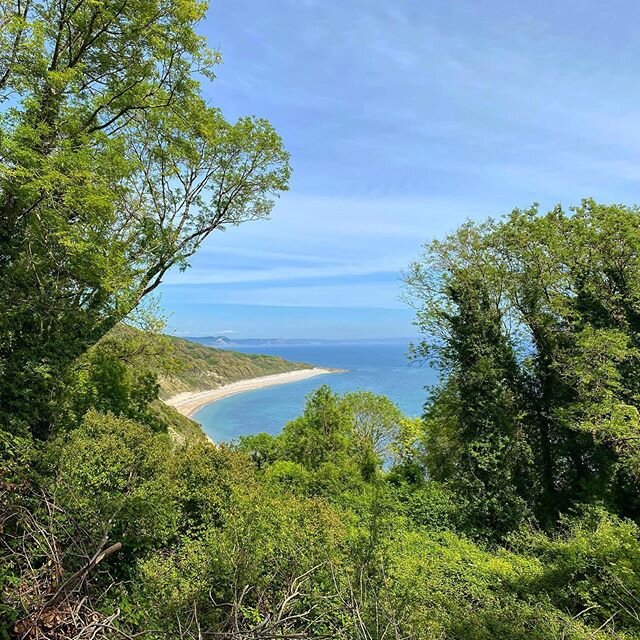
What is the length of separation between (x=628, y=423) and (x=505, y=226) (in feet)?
23.7

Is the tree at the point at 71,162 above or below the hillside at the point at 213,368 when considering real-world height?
above

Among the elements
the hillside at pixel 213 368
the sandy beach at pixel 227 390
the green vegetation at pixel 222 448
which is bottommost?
the sandy beach at pixel 227 390

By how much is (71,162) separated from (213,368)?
101890mm

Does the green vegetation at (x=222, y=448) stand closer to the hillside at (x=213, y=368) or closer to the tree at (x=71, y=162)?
the tree at (x=71, y=162)

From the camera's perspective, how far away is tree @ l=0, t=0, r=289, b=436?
6.38 m

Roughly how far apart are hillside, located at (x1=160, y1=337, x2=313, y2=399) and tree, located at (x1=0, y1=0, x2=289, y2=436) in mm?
61993

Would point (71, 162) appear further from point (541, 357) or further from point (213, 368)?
point (213, 368)

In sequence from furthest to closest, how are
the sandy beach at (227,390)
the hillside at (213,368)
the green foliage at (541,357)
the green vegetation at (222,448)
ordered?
1. the hillside at (213,368)
2. the sandy beach at (227,390)
3. the green foliage at (541,357)
4. the green vegetation at (222,448)

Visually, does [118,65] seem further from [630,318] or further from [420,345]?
[630,318]

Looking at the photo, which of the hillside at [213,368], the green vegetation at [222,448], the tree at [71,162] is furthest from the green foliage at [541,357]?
the hillside at [213,368]

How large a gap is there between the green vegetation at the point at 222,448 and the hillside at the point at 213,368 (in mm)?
60363

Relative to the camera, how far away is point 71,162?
6.25 m

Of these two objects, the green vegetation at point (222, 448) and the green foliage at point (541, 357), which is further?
the green foliage at point (541, 357)

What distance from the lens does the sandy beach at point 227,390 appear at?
79.2 meters
